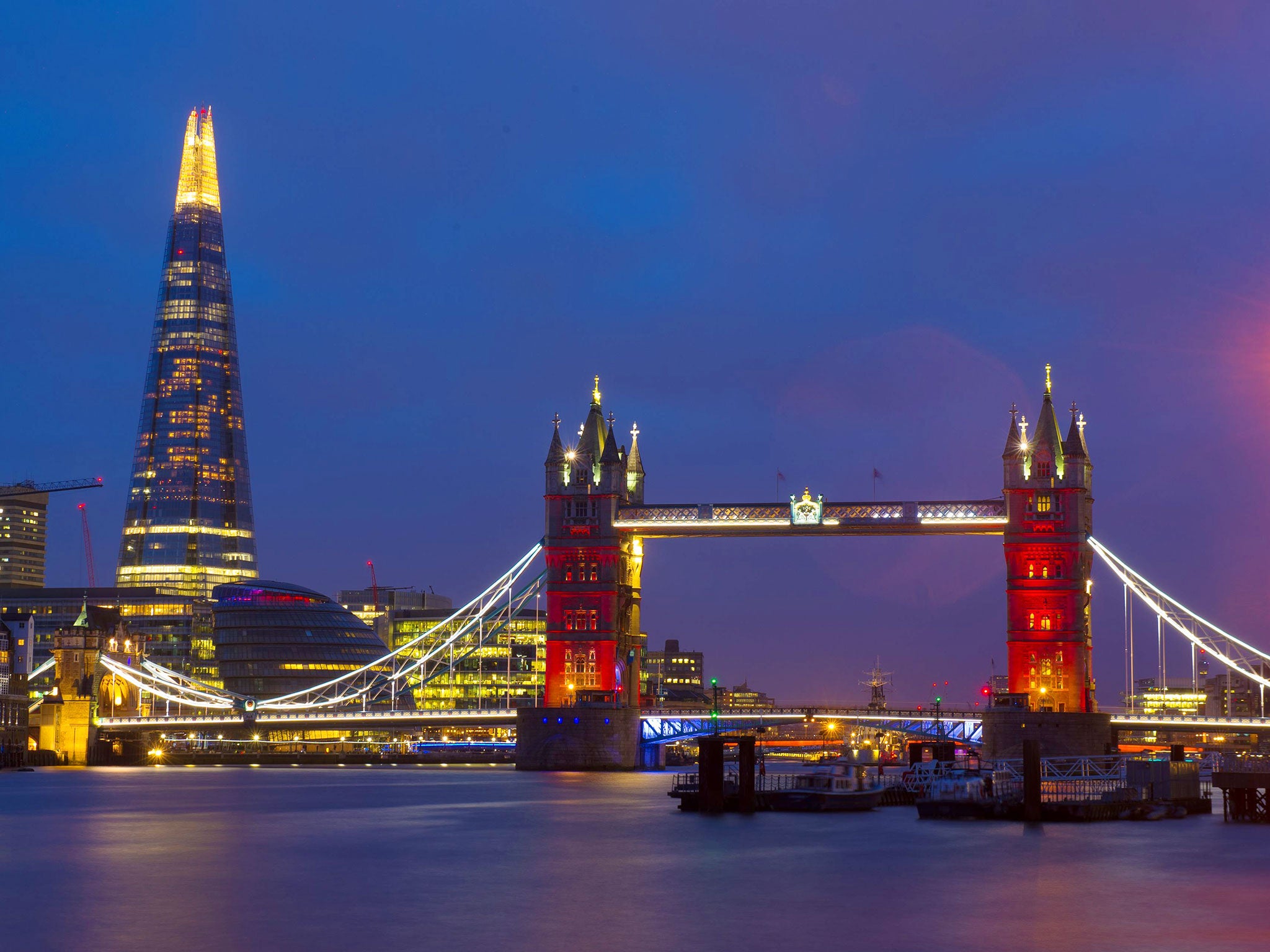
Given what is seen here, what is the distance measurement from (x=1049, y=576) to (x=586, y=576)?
34.2 m

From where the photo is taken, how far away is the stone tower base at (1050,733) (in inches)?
4946

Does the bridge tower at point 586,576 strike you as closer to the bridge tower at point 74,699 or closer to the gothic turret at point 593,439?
the gothic turret at point 593,439

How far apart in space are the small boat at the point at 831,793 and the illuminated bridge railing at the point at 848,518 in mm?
36164

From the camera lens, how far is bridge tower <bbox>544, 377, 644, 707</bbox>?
452ft

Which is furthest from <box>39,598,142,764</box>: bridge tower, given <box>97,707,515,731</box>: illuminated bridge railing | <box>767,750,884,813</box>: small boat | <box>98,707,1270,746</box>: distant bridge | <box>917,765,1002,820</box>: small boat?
<box>917,765,1002,820</box>: small boat

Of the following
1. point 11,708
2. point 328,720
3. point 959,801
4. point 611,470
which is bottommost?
point 959,801

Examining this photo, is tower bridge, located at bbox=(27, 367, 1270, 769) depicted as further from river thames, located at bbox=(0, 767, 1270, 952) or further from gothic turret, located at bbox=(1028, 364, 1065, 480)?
river thames, located at bbox=(0, 767, 1270, 952)

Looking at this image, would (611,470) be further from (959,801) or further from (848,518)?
(959,801)

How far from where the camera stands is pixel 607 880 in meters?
59.2

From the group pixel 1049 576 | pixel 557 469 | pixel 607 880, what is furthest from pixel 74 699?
pixel 607 880

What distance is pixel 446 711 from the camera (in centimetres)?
14212

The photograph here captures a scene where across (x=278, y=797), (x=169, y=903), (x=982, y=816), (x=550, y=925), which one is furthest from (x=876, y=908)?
(x=278, y=797)

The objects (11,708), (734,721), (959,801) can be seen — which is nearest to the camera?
(959,801)

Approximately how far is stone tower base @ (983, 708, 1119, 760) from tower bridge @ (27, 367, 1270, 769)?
258 mm
